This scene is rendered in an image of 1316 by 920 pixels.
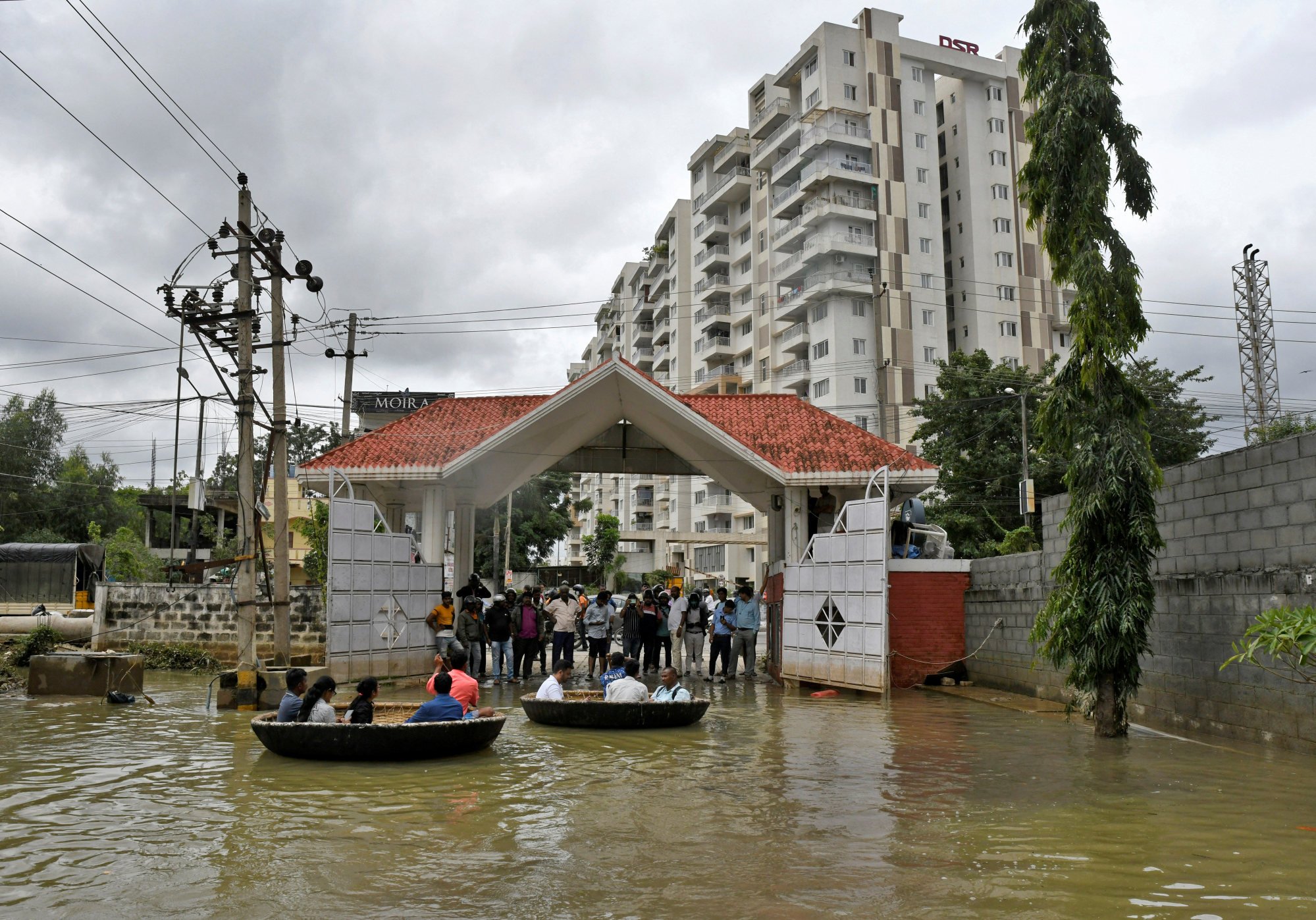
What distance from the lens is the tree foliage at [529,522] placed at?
54562mm

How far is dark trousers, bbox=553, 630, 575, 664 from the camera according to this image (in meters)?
19.1

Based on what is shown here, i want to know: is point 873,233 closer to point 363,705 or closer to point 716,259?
point 716,259

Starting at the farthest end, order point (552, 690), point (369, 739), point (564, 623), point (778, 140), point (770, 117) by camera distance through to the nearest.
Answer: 1. point (770, 117)
2. point (778, 140)
3. point (564, 623)
4. point (552, 690)
5. point (369, 739)

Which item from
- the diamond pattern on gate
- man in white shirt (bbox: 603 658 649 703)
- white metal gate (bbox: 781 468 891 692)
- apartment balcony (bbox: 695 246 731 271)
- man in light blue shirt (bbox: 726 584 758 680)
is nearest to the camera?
man in white shirt (bbox: 603 658 649 703)

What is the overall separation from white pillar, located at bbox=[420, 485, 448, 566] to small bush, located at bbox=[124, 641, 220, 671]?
7027mm

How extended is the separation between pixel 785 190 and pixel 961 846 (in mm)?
54036

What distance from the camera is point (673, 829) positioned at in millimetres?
7609

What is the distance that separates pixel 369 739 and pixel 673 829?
4064 mm

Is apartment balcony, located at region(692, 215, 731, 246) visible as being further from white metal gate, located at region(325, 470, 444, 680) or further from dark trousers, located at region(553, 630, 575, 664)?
dark trousers, located at region(553, 630, 575, 664)

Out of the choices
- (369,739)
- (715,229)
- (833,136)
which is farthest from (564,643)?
(715,229)

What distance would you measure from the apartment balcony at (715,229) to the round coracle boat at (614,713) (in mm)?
55204

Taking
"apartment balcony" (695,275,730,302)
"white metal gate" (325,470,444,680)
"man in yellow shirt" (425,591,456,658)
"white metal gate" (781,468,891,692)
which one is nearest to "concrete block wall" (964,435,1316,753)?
"white metal gate" (781,468,891,692)

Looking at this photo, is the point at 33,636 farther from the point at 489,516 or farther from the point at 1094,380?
the point at 489,516

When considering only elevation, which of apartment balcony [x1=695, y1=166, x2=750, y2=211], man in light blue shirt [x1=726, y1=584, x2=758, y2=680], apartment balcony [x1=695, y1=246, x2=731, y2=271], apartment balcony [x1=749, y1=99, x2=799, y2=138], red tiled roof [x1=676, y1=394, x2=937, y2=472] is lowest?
man in light blue shirt [x1=726, y1=584, x2=758, y2=680]
